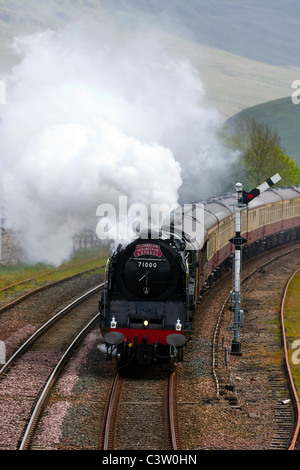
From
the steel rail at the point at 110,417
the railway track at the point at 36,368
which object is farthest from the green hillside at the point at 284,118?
Result: the steel rail at the point at 110,417

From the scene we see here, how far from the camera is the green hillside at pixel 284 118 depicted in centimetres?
16288

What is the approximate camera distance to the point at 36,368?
626 inches

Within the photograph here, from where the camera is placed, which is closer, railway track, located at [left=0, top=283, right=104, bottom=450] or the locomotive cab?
railway track, located at [left=0, top=283, right=104, bottom=450]

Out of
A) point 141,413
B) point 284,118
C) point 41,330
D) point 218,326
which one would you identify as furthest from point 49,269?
point 284,118

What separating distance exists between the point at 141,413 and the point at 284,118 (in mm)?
174684

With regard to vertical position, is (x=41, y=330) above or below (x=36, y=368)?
above

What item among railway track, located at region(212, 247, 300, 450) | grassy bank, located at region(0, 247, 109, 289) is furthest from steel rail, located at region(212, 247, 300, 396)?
grassy bank, located at region(0, 247, 109, 289)

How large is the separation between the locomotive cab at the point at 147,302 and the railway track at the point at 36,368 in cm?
194

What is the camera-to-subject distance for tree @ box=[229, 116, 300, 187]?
5656 cm

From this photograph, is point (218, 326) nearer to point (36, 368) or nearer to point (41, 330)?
point (41, 330)

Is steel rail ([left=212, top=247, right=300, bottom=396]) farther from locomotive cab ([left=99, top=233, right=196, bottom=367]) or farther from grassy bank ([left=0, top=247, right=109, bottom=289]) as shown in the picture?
grassy bank ([left=0, top=247, right=109, bottom=289])

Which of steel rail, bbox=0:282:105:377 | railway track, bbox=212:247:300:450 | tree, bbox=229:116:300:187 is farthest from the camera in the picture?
tree, bbox=229:116:300:187

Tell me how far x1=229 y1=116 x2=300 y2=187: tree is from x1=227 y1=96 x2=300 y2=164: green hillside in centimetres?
9723
